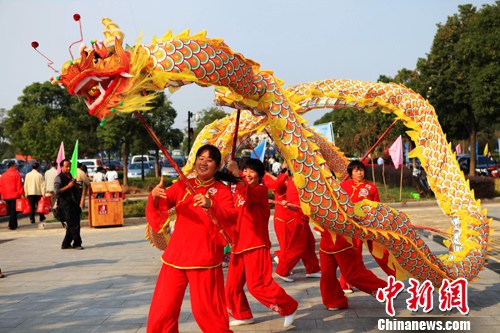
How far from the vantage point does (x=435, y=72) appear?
949 inches

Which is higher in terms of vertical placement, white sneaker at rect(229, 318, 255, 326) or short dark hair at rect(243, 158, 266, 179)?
short dark hair at rect(243, 158, 266, 179)

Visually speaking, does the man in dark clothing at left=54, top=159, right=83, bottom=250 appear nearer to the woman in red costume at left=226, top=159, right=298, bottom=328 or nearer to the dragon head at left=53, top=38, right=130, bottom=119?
the woman in red costume at left=226, top=159, right=298, bottom=328

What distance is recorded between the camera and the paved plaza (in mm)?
5125

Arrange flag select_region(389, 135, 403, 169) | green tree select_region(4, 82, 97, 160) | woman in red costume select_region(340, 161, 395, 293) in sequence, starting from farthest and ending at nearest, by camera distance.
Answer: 1. green tree select_region(4, 82, 97, 160)
2. flag select_region(389, 135, 403, 169)
3. woman in red costume select_region(340, 161, 395, 293)

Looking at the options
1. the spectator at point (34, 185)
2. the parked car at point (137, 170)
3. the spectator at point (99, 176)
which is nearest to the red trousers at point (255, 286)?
the spectator at point (34, 185)

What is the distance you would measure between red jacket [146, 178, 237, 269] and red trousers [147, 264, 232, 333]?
2.9 inches

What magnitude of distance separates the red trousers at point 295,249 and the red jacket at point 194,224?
3201 millimetres

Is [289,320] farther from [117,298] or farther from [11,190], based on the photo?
[11,190]

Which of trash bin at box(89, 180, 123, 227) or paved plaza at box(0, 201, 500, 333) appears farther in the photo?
trash bin at box(89, 180, 123, 227)

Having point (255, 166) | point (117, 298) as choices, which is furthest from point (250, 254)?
point (117, 298)

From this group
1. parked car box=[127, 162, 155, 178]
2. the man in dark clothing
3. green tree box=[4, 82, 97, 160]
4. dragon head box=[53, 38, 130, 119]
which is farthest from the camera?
green tree box=[4, 82, 97, 160]

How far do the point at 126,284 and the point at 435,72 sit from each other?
2055cm

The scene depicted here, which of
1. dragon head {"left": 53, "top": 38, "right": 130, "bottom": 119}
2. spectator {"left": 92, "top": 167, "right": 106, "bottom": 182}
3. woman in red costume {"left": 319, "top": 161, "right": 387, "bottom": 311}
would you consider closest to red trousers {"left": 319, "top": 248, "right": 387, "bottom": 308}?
woman in red costume {"left": 319, "top": 161, "right": 387, "bottom": 311}

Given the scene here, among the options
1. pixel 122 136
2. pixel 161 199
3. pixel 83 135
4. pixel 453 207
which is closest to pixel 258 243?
pixel 161 199
